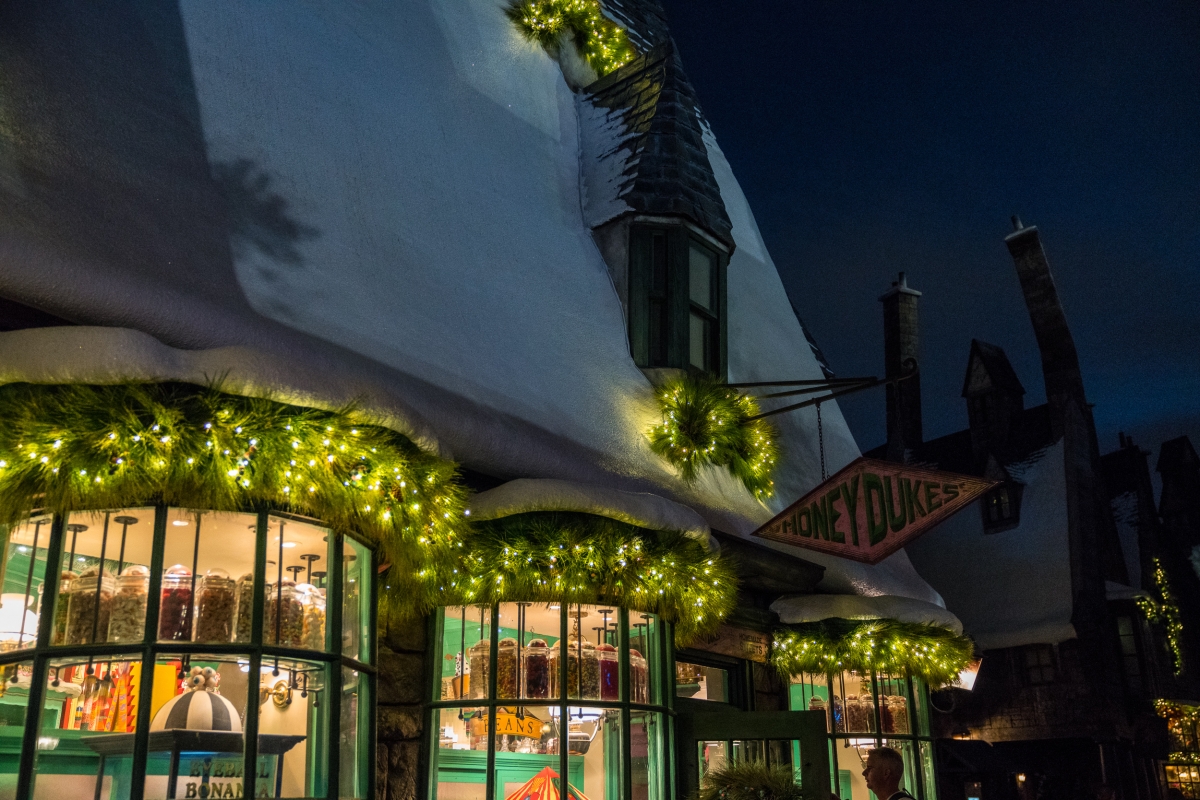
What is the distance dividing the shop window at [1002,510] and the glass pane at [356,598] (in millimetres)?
21025

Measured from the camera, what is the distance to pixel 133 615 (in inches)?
175

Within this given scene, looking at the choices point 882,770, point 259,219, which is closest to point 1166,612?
point 882,770

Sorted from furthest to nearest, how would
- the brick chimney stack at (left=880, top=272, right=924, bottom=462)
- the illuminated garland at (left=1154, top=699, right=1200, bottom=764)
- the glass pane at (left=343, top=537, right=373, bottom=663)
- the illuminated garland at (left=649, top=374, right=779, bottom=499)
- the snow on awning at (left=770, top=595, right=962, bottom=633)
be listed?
the brick chimney stack at (left=880, top=272, right=924, bottom=462)
the illuminated garland at (left=1154, top=699, right=1200, bottom=764)
the snow on awning at (left=770, top=595, right=962, bottom=633)
the illuminated garland at (left=649, top=374, right=779, bottom=499)
the glass pane at (left=343, top=537, right=373, bottom=663)

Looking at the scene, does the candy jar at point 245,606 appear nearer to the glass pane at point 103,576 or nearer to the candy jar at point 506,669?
the glass pane at point 103,576

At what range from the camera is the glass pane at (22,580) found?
438 centimetres

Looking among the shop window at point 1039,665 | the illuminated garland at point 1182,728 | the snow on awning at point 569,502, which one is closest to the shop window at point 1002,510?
the shop window at point 1039,665

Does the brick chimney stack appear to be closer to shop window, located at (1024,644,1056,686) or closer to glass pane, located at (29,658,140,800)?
shop window, located at (1024,644,1056,686)

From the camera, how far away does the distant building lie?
72.6 ft

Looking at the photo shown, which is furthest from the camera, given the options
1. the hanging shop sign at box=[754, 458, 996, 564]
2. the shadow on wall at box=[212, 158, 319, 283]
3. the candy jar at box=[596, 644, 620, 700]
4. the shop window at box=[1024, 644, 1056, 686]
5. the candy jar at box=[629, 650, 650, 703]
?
the shop window at box=[1024, 644, 1056, 686]

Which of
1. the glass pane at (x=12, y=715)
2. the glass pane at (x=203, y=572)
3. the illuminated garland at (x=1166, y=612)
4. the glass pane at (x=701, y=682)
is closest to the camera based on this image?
the glass pane at (x=12, y=715)

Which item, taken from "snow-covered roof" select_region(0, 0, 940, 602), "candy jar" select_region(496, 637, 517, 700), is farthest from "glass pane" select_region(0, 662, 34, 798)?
"candy jar" select_region(496, 637, 517, 700)

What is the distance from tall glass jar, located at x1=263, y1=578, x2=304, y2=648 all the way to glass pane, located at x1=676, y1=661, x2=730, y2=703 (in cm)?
383

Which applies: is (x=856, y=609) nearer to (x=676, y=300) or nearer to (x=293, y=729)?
(x=676, y=300)

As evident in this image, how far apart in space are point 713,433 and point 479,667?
9.00ft
